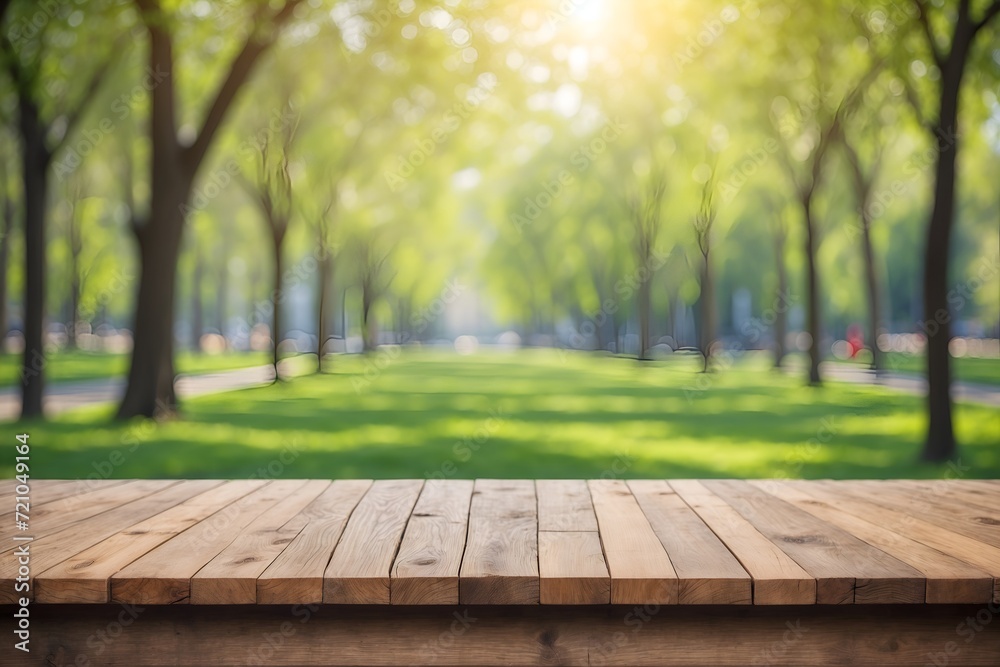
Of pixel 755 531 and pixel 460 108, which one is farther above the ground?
pixel 460 108

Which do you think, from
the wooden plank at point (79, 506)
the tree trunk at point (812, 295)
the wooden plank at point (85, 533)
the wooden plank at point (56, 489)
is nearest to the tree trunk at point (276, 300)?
the tree trunk at point (812, 295)

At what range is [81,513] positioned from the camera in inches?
142

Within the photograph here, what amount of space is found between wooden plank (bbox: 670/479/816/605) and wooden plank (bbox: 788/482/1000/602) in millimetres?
548

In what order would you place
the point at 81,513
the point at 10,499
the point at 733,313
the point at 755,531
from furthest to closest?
the point at 733,313, the point at 10,499, the point at 81,513, the point at 755,531

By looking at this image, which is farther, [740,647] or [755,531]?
[755,531]

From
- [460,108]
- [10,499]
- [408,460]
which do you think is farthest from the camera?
[460,108]

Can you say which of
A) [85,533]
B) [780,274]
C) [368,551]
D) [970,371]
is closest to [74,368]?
[780,274]

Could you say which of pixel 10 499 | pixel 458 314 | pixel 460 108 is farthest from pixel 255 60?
pixel 458 314

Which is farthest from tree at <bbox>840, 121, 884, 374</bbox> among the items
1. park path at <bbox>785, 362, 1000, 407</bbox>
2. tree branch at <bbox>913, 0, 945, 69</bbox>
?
tree branch at <bbox>913, 0, 945, 69</bbox>

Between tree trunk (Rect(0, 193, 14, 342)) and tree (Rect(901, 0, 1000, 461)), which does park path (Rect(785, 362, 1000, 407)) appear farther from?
tree trunk (Rect(0, 193, 14, 342))

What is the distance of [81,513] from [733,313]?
55303 mm

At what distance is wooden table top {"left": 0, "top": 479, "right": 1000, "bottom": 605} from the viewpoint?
104 inches

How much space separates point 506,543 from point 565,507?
696 mm

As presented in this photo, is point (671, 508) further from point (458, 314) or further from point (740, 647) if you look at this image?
point (458, 314)
